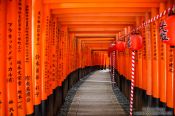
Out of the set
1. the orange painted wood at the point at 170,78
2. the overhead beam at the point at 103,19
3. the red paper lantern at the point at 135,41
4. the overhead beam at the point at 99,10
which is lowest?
the orange painted wood at the point at 170,78

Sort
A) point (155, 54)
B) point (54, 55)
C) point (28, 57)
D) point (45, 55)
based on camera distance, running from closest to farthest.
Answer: point (28, 57) < point (45, 55) < point (155, 54) < point (54, 55)

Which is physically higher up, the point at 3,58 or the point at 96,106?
the point at 3,58

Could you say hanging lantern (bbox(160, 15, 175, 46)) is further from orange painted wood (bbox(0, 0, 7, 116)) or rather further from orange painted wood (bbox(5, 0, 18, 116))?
orange painted wood (bbox(0, 0, 7, 116))

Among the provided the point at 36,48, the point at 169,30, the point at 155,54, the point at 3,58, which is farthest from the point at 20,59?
the point at 155,54

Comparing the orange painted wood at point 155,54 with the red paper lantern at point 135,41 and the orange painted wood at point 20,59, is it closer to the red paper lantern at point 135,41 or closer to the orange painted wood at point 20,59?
the red paper lantern at point 135,41

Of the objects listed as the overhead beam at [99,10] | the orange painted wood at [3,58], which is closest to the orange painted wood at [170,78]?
the overhead beam at [99,10]

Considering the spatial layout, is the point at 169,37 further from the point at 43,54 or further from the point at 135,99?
the point at 135,99

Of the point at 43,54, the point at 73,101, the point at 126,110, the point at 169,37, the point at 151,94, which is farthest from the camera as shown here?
the point at 73,101

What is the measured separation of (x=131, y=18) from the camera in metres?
13.9

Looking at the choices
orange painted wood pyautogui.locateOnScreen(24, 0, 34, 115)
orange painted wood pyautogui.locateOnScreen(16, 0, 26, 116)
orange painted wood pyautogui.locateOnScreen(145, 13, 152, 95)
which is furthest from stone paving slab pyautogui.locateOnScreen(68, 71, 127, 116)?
orange painted wood pyautogui.locateOnScreen(16, 0, 26, 116)

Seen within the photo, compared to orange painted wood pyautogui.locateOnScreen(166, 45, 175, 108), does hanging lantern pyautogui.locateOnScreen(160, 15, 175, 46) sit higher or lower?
higher

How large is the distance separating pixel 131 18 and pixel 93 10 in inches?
122

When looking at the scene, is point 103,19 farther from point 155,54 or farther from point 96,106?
point 96,106

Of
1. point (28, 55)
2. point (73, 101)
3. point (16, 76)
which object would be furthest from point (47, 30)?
point (73, 101)
